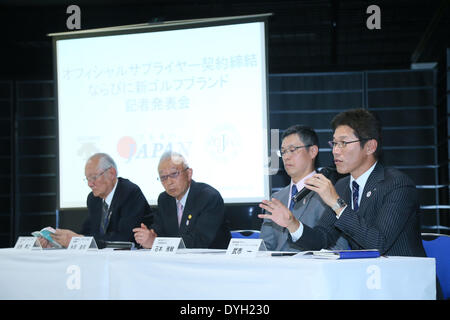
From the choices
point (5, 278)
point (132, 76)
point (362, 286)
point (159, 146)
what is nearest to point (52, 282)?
point (5, 278)

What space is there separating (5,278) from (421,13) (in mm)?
5653

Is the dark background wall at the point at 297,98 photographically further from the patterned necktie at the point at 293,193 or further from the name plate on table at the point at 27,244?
the name plate on table at the point at 27,244

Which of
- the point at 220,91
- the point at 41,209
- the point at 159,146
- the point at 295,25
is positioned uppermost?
the point at 295,25

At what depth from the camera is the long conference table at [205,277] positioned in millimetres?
1658

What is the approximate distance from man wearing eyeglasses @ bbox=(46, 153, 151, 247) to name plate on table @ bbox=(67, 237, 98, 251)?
0.62 meters

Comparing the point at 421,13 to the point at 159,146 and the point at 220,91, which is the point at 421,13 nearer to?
the point at 220,91

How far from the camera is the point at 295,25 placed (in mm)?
6652

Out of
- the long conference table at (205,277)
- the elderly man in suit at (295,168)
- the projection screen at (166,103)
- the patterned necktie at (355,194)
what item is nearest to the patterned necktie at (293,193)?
the elderly man in suit at (295,168)

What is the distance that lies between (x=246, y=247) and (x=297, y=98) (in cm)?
425

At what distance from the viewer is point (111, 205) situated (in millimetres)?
3115

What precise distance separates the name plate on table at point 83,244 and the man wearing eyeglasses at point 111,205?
2.04 ft

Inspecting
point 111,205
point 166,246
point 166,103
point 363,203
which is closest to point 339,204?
→ point 363,203

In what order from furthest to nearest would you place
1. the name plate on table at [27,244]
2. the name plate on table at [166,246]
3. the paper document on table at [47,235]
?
the paper document on table at [47,235] < the name plate on table at [27,244] < the name plate on table at [166,246]

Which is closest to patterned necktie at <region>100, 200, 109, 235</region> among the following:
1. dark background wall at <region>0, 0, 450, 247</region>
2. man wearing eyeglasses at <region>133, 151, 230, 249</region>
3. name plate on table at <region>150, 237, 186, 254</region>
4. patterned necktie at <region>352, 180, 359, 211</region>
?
man wearing eyeglasses at <region>133, 151, 230, 249</region>
